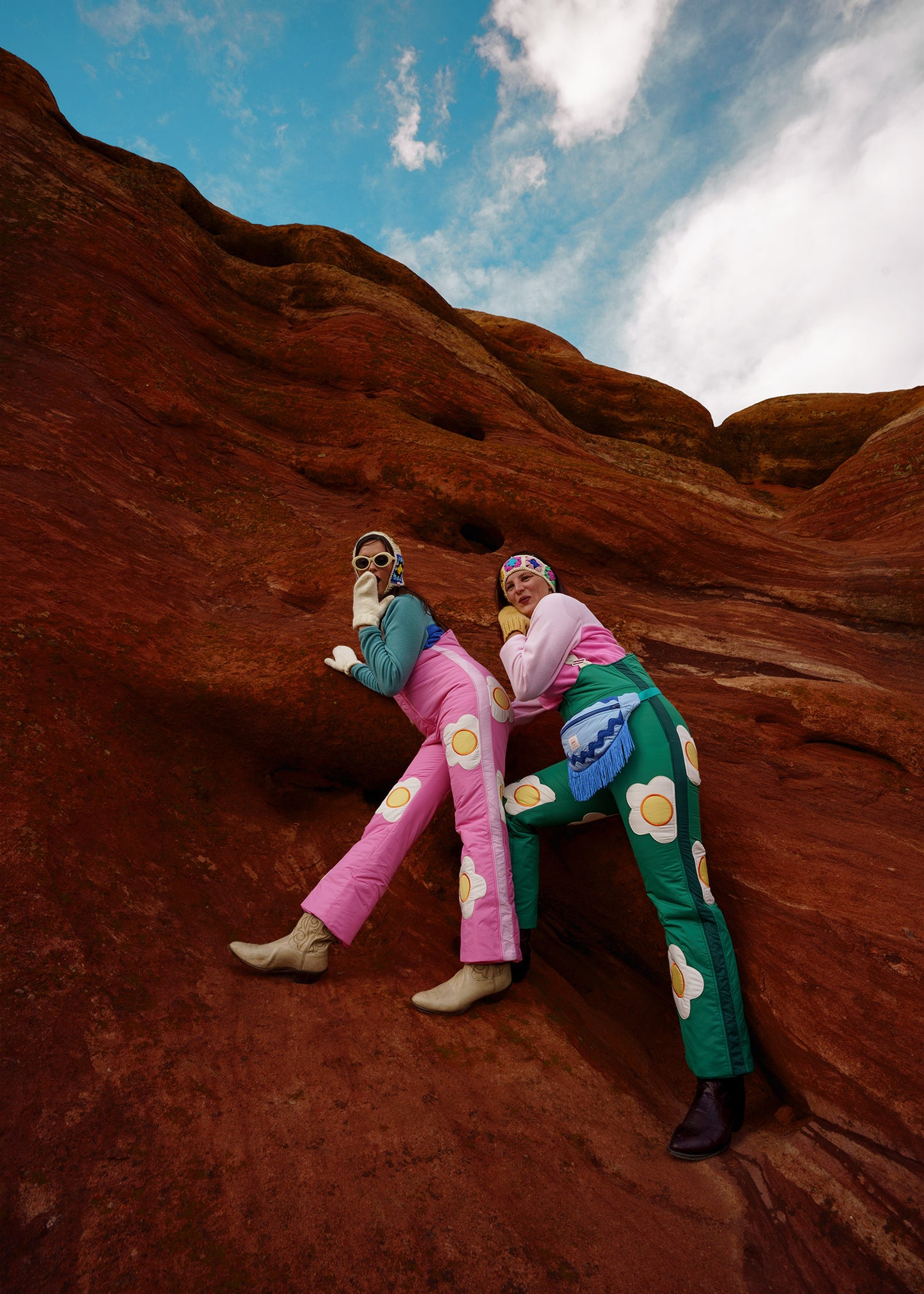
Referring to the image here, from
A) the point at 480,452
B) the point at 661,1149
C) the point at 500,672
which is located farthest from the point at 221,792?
the point at 480,452

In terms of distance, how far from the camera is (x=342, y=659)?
5.00 meters

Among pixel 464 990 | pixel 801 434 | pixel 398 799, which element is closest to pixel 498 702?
pixel 398 799

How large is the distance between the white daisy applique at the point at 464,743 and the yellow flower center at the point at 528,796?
339 millimetres

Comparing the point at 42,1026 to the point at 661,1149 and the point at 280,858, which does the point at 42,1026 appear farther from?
the point at 661,1149

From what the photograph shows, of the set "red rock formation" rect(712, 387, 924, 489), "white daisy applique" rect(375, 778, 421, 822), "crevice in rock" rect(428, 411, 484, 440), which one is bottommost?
"white daisy applique" rect(375, 778, 421, 822)

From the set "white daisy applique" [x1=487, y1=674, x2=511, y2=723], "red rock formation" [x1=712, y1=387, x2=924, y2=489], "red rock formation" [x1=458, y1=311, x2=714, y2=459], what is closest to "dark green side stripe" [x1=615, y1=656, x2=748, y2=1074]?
"white daisy applique" [x1=487, y1=674, x2=511, y2=723]

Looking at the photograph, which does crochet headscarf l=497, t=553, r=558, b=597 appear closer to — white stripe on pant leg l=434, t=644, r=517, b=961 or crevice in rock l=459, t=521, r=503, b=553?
white stripe on pant leg l=434, t=644, r=517, b=961

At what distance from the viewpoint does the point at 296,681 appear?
16.7ft

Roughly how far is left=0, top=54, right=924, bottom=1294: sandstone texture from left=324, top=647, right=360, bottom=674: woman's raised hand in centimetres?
14

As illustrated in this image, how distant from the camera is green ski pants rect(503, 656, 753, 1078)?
126 inches

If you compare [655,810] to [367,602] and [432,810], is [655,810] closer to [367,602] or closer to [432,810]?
[432,810]

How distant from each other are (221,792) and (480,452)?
653cm

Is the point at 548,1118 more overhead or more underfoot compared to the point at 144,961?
more underfoot

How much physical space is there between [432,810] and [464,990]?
1.07 metres
